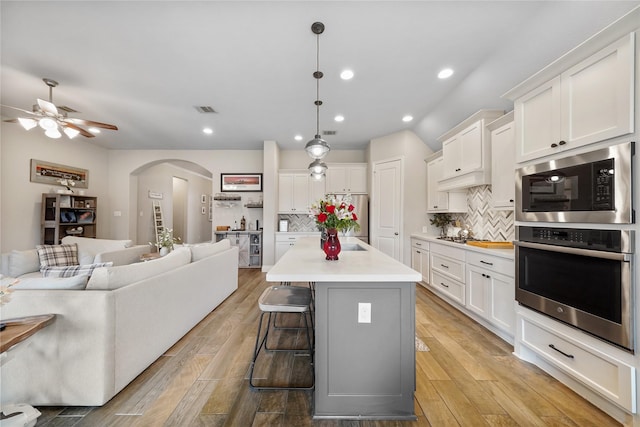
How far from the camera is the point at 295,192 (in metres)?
5.57

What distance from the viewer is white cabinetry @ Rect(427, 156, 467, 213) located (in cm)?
378

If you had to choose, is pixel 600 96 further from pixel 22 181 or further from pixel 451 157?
pixel 22 181

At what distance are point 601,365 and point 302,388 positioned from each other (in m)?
1.84

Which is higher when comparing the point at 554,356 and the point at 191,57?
the point at 191,57

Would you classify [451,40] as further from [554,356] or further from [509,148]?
[554,356]

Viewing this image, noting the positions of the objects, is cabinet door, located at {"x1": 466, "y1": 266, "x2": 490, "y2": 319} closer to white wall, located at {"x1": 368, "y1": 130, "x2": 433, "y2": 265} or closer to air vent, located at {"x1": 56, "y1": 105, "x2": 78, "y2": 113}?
white wall, located at {"x1": 368, "y1": 130, "x2": 433, "y2": 265}

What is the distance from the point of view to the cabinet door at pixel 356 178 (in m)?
5.46

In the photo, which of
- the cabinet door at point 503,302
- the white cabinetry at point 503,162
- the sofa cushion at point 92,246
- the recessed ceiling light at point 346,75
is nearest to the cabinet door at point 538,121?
the white cabinetry at point 503,162

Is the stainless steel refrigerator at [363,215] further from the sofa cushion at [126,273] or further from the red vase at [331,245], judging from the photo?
the sofa cushion at [126,273]

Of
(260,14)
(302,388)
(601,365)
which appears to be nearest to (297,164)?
(260,14)

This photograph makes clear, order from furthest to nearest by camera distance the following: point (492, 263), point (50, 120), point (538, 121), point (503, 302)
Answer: point (50, 120), point (492, 263), point (503, 302), point (538, 121)

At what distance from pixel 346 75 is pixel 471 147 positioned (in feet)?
5.93

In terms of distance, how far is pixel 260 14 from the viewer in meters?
2.00

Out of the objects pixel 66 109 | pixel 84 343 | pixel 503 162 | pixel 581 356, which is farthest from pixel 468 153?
pixel 66 109
